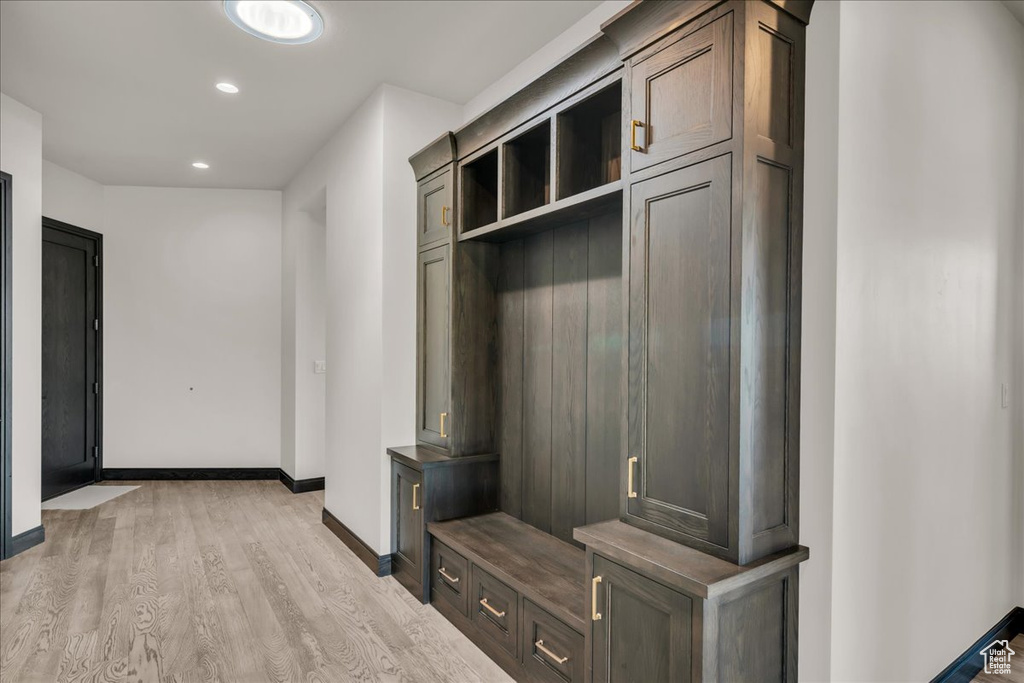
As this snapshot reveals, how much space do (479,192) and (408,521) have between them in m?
1.86

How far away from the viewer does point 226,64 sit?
3031 mm

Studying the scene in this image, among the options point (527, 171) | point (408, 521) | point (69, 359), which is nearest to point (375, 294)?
point (527, 171)

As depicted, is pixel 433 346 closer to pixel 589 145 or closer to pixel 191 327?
pixel 589 145

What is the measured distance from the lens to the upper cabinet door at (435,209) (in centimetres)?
310

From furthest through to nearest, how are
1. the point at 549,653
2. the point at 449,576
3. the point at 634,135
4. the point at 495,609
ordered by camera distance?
the point at 449,576
the point at 495,609
the point at 549,653
the point at 634,135

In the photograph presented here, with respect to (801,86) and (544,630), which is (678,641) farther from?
(801,86)

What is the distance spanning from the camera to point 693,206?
5.53 ft

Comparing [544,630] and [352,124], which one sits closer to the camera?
[544,630]

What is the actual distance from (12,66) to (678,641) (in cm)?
429

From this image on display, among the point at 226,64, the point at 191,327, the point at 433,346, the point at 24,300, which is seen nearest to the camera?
the point at 226,64

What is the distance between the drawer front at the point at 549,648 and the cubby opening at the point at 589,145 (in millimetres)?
1666

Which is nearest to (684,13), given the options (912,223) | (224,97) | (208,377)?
(912,223)

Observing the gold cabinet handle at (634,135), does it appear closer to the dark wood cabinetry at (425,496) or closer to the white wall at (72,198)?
the dark wood cabinetry at (425,496)

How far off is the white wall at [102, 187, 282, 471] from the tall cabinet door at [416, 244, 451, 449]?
3.05 meters
